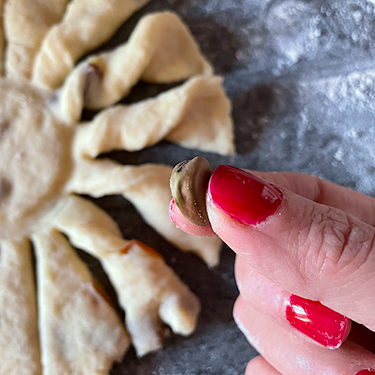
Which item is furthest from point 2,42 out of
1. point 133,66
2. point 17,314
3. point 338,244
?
point 338,244

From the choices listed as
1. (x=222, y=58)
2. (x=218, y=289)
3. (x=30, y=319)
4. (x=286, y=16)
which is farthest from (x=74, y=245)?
(x=286, y=16)

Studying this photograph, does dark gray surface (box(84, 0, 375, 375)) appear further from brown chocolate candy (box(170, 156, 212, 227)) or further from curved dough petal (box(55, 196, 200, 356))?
brown chocolate candy (box(170, 156, 212, 227))

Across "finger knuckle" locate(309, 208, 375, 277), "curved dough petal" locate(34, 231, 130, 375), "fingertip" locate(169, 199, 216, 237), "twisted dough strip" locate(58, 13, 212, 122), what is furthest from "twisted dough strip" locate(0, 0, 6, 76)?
"finger knuckle" locate(309, 208, 375, 277)

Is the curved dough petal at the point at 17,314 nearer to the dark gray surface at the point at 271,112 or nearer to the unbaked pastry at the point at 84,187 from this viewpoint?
the unbaked pastry at the point at 84,187

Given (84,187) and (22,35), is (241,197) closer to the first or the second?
(84,187)

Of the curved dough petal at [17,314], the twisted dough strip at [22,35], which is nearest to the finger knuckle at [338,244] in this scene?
the curved dough petal at [17,314]

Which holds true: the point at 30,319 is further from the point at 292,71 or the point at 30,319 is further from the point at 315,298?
the point at 292,71
